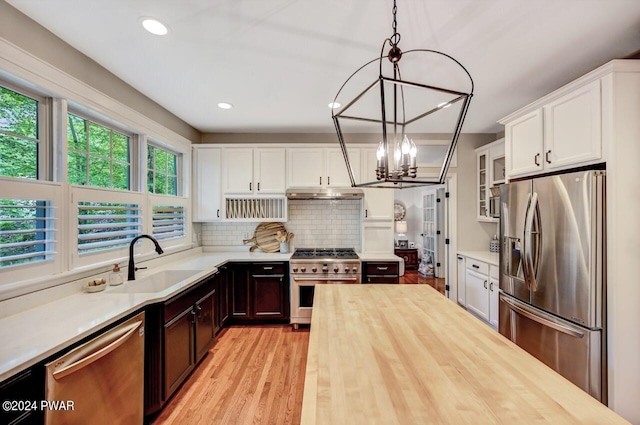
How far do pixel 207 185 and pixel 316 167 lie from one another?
4.97ft

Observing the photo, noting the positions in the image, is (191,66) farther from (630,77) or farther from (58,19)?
(630,77)

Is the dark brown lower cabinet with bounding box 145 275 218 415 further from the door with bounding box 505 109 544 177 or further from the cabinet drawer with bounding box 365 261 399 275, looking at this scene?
the door with bounding box 505 109 544 177

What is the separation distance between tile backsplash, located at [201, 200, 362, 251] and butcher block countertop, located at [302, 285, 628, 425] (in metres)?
2.47

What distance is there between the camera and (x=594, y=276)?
1741 mm

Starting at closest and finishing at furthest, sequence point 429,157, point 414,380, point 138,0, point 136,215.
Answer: point 414,380
point 138,0
point 136,215
point 429,157

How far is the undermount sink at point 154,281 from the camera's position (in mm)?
2232

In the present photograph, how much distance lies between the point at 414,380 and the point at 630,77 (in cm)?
226

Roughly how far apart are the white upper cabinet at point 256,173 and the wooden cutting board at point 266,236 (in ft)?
1.68

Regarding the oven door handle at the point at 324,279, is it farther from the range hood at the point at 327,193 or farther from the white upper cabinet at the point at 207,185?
the white upper cabinet at the point at 207,185

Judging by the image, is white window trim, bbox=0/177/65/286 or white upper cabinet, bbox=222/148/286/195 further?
white upper cabinet, bbox=222/148/286/195

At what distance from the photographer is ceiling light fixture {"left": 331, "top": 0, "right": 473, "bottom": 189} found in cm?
97

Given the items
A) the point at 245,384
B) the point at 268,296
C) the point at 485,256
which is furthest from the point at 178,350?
the point at 485,256

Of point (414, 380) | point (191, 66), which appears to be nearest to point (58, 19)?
point (191, 66)

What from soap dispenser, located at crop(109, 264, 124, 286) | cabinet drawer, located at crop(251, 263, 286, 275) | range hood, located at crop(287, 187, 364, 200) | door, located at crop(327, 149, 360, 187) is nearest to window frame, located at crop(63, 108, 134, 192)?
soap dispenser, located at crop(109, 264, 124, 286)
